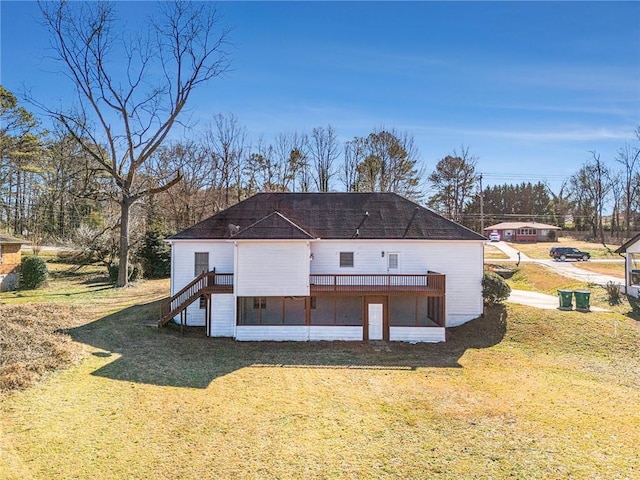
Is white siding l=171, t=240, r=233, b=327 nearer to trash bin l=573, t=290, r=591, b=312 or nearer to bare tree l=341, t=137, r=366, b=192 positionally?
trash bin l=573, t=290, r=591, b=312

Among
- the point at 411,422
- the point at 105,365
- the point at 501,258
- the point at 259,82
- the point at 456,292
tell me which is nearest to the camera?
the point at 411,422

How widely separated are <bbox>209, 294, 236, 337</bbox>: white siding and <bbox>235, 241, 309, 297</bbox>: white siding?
1130 millimetres

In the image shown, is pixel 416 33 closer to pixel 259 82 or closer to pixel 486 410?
pixel 259 82

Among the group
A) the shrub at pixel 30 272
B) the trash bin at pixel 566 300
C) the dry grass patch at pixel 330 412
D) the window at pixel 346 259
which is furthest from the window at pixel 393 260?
the shrub at pixel 30 272

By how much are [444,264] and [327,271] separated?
5.82 metres

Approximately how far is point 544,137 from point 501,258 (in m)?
15.1

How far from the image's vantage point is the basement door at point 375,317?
16.1 m

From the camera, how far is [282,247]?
1561cm

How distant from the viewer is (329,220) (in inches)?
739

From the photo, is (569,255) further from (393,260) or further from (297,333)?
(297,333)

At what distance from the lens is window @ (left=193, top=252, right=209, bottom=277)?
17500 millimetres

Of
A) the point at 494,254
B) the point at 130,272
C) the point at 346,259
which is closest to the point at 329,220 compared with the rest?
the point at 346,259

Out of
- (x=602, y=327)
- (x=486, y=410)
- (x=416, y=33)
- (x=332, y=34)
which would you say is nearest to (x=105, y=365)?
(x=486, y=410)

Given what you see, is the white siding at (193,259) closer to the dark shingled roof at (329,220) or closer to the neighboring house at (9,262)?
the dark shingled roof at (329,220)
